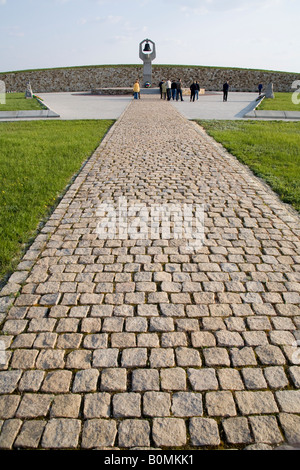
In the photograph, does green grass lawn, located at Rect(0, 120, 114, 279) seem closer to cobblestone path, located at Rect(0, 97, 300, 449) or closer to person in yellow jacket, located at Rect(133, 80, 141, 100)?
cobblestone path, located at Rect(0, 97, 300, 449)

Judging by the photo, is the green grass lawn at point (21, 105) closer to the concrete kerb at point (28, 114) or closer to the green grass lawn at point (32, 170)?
the concrete kerb at point (28, 114)

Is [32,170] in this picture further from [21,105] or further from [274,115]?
[21,105]

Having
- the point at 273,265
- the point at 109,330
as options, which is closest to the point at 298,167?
the point at 273,265

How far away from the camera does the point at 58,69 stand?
44.8 m

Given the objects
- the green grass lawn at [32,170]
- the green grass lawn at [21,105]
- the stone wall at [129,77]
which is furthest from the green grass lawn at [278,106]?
the stone wall at [129,77]

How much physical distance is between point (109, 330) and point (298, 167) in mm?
6827

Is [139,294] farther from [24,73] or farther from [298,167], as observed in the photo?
[24,73]

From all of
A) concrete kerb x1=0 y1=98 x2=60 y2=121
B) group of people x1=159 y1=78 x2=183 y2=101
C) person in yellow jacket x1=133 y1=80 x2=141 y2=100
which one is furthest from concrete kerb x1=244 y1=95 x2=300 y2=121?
person in yellow jacket x1=133 y1=80 x2=141 y2=100

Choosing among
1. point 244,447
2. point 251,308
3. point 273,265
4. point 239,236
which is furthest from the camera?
point 239,236

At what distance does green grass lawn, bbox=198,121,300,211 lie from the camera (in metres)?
7.18

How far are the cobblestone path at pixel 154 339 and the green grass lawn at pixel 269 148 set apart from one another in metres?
1.54

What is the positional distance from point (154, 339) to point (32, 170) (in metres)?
6.00

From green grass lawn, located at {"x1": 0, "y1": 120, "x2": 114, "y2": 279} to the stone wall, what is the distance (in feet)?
111

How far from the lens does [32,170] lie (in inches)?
310
